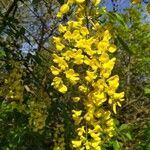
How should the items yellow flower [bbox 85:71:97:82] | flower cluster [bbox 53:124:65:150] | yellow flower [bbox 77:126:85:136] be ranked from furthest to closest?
1. flower cluster [bbox 53:124:65:150]
2. yellow flower [bbox 77:126:85:136]
3. yellow flower [bbox 85:71:97:82]

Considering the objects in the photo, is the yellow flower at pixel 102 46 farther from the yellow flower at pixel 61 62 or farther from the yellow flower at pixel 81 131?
the yellow flower at pixel 81 131

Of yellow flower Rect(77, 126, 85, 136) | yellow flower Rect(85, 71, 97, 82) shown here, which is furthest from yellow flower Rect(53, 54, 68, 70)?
yellow flower Rect(77, 126, 85, 136)

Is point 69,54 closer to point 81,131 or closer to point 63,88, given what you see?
point 63,88

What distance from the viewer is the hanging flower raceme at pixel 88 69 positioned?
7.64 feet

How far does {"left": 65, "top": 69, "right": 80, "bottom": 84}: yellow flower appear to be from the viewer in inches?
92.3

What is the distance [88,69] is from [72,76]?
77mm

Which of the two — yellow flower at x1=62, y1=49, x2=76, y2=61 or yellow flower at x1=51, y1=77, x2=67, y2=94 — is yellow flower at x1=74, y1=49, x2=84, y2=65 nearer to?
yellow flower at x1=62, y1=49, x2=76, y2=61

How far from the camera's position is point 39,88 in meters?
3.22

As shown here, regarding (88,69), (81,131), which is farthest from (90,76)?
(81,131)

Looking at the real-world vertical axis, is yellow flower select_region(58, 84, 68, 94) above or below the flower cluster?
above

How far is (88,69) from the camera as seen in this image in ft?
7.72

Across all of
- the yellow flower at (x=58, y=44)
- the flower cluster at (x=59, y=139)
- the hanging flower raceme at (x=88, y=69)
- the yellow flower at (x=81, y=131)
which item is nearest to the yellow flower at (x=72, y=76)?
the hanging flower raceme at (x=88, y=69)

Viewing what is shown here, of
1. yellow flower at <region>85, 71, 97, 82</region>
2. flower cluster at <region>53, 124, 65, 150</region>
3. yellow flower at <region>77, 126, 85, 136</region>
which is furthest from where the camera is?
flower cluster at <region>53, 124, 65, 150</region>

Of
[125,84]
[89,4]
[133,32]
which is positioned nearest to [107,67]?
[89,4]
